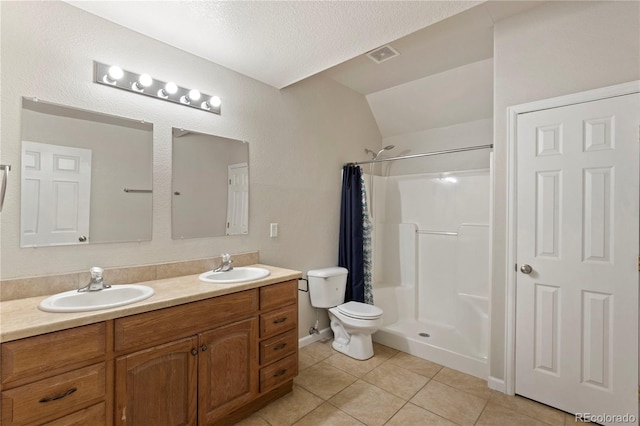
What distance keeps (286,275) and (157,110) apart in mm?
1404

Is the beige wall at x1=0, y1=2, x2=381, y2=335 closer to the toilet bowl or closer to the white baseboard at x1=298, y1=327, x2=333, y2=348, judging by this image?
the white baseboard at x1=298, y1=327, x2=333, y2=348

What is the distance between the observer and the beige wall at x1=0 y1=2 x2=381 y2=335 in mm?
1484

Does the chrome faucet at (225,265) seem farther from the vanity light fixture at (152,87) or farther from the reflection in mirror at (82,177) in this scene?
the vanity light fixture at (152,87)

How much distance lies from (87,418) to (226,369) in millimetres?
652

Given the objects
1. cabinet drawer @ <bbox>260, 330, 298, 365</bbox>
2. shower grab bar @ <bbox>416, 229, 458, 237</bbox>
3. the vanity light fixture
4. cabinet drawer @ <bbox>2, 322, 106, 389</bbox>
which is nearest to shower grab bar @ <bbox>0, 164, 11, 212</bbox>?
the vanity light fixture

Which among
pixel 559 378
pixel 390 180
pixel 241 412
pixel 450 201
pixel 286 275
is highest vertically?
pixel 390 180

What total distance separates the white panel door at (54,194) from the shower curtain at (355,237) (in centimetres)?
222

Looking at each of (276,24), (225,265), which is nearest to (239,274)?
(225,265)

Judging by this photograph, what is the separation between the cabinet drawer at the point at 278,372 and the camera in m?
1.92

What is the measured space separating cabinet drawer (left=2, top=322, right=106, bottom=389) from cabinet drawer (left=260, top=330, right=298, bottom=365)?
0.92m

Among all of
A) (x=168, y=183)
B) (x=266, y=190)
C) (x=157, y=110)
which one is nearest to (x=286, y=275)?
(x=266, y=190)

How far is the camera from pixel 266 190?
8.43ft

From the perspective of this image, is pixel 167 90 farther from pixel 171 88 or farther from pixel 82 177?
pixel 82 177

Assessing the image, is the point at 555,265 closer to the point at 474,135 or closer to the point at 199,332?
the point at 474,135
